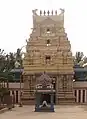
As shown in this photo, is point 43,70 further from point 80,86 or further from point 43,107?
point 43,107

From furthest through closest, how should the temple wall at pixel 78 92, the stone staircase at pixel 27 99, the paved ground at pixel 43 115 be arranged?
the temple wall at pixel 78 92 < the stone staircase at pixel 27 99 < the paved ground at pixel 43 115

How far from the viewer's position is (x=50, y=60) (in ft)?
193

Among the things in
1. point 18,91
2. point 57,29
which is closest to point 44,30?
point 57,29

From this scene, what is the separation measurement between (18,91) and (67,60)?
861 cm

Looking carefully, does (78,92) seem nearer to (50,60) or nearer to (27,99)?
(50,60)

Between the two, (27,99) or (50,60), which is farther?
(50,60)

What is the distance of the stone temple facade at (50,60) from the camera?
190 ft

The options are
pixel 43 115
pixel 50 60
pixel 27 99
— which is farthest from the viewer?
pixel 50 60

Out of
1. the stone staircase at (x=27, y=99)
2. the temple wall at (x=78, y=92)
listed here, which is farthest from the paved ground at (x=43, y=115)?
the temple wall at (x=78, y=92)

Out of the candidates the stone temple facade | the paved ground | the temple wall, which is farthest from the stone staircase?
the paved ground

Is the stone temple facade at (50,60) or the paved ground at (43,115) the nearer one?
the paved ground at (43,115)

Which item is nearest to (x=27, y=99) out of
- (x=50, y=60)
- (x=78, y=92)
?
(x=50, y=60)

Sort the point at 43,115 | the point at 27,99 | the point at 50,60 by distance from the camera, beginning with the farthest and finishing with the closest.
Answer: the point at 50,60
the point at 27,99
the point at 43,115

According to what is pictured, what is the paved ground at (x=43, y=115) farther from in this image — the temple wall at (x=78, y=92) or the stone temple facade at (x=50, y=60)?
the temple wall at (x=78, y=92)
